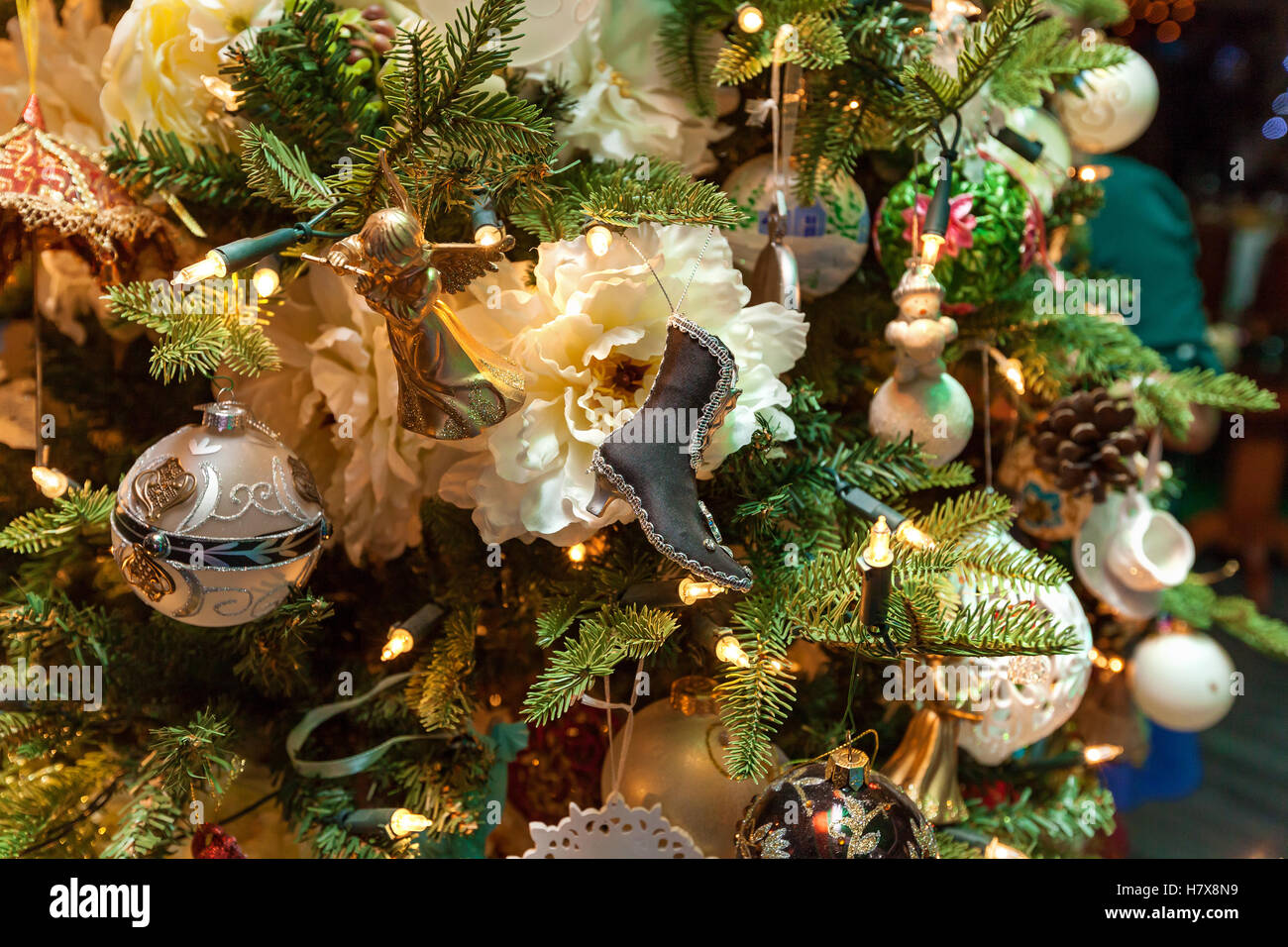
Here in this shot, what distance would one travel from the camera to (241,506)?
499 millimetres

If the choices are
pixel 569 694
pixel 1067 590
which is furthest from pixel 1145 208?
pixel 569 694

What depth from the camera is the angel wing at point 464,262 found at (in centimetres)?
48

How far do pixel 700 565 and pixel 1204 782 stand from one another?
3.06 feet

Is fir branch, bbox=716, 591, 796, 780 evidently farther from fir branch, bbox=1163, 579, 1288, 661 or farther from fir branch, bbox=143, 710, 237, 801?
fir branch, bbox=1163, 579, 1288, 661

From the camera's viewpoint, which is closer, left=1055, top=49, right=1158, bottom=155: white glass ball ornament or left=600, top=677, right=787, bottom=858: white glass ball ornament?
left=600, top=677, right=787, bottom=858: white glass ball ornament

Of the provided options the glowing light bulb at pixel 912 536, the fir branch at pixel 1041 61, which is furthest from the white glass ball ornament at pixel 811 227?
the glowing light bulb at pixel 912 536

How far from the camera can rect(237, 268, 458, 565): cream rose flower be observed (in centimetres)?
57

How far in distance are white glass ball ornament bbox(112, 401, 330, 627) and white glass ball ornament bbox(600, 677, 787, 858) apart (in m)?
0.24

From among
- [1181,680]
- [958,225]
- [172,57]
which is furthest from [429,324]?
[1181,680]

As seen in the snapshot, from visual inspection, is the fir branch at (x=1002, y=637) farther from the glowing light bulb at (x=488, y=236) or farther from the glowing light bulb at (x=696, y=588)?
the glowing light bulb at (x=488, y=236)

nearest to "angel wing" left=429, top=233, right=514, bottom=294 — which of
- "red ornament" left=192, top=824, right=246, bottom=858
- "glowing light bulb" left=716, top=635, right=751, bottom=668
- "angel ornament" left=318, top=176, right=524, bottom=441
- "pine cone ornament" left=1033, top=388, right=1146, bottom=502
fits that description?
"angel ornament" left=318, top=176, right=524, bottom=441

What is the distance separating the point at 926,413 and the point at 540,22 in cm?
32

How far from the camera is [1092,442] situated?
28.7 inches

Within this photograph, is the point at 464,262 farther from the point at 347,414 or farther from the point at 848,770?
the point at 848,770
